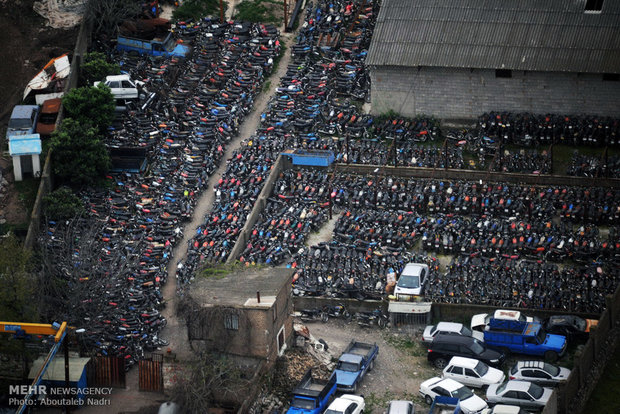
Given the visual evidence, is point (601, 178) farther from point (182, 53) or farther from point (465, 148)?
point (182, 53)

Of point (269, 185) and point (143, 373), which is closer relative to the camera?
point (143, 373)

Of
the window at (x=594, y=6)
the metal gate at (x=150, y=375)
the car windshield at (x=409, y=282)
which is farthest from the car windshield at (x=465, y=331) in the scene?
the window at (x=594, y=6)

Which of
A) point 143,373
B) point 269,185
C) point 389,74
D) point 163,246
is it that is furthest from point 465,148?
point 143,373

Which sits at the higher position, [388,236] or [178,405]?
[388,236]

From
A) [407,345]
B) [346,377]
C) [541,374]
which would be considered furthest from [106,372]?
[541,374]

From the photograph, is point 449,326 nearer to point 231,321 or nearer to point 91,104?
point 231,321

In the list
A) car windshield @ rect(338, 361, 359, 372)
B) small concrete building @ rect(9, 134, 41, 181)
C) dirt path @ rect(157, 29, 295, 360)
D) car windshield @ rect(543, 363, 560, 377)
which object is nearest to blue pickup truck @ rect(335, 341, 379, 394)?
car windshield @ rect(338, 361, 359, 372)
